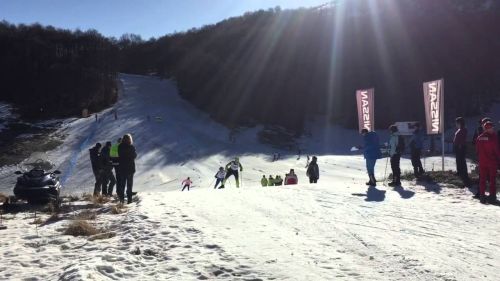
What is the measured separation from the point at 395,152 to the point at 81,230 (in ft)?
32.8

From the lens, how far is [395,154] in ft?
50.7

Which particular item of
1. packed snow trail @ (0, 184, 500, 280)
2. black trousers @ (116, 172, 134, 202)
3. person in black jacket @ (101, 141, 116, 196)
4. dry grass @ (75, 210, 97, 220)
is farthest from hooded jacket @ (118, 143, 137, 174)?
person in black jacket @ (101, 141, 116, 196)

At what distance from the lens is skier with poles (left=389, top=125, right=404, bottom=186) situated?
15.2 metres

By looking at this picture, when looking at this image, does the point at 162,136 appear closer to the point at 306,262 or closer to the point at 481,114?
the point at 306,262

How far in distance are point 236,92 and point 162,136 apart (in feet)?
84.7

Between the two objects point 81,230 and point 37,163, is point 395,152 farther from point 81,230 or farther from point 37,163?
point 37,163

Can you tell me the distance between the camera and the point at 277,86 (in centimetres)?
8231

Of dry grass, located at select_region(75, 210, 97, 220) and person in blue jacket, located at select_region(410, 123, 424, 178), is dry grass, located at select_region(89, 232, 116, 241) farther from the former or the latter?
person in blue jacket, located at select_region(410, 123, 424, 178)

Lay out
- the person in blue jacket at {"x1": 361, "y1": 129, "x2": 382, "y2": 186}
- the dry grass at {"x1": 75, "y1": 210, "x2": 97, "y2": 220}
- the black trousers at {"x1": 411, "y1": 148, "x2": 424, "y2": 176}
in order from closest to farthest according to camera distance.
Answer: the dry grass at {"x1": 75, "y1": 210, "x2": 97, "y2": 220} → the person in blue jacket at {"x1": 361, "y1": 129, "x2": 382, "y2": 186} → the black trousers at {"x1": 411, "y1": 148, "x2": 424, "y2": 176}

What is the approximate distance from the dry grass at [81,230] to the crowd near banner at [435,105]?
13062 millimetres

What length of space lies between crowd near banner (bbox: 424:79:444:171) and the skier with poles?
290cm

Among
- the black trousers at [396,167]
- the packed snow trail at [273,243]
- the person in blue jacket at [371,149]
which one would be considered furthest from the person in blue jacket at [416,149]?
the packed snow trail at [273,243]

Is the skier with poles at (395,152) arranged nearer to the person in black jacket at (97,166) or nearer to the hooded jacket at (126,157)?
the hooded jacket at (126,157)

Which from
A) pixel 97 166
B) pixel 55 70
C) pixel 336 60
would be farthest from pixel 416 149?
pixel 336 60
